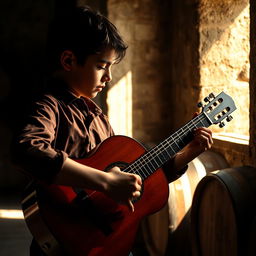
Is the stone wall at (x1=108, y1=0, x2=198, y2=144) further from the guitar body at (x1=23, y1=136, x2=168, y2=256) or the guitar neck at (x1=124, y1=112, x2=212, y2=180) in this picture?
the guitar body at (x1=23, y1=136, x2=168, y2=256)

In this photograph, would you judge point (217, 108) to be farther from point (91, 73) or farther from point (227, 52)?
point (227, 52)

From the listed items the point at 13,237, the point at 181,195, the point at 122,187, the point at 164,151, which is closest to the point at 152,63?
the point at 181,195

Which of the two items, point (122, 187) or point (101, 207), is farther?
point (101, 207)

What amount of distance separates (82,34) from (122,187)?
2.07 feet

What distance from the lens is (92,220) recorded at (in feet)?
4.96

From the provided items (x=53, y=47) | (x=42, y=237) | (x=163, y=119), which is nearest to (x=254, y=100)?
(x=53, y=47)

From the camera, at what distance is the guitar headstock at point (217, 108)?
5.86 ft

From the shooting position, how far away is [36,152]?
1275mm

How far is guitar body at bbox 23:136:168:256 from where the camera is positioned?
1447 mm

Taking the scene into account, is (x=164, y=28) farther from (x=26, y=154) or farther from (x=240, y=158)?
(x=26, y=154)

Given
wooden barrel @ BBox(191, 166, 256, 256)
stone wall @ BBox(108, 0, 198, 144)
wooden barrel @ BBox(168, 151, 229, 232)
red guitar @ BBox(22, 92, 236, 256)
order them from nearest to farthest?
red guitar @ BBox(22, 92, 236, 256) → wooden barrel @ BBox(191, 166, 256, 256) → wooden barrel @ BBox(168, 151, 229, 232) → stone wall @ BBox(108, 0, 198, 144)

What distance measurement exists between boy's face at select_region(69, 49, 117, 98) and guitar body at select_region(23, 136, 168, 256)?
0.76 ft

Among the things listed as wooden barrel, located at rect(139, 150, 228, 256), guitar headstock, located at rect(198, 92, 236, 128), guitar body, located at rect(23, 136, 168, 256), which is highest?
guitar headstock, located at rect(198, 92, 236, 128)

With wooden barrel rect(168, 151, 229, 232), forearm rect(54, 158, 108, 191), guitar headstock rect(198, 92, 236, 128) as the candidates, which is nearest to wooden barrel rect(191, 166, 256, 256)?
wooden barrel rect(168, 151, 229, 232)
